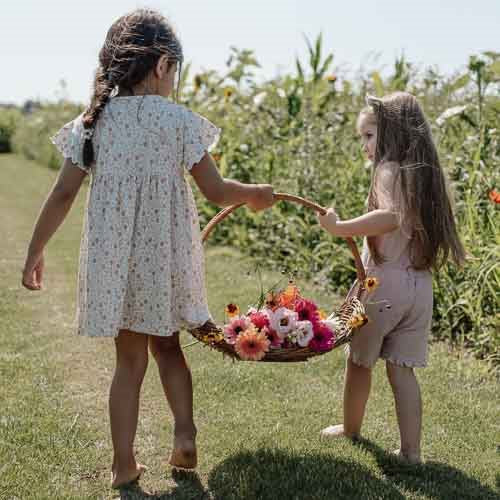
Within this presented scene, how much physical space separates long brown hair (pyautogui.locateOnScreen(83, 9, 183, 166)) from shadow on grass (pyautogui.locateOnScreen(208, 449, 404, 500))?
119cm

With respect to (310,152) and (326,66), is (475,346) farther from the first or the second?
(326,66)

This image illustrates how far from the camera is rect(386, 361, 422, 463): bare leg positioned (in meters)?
2.88

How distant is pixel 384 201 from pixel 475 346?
1837 mm

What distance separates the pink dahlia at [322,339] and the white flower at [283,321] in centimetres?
8

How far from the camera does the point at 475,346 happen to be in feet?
14.2

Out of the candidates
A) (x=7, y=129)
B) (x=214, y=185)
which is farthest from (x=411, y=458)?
(x=7, y=129)

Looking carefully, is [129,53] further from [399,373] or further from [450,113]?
[450,113]

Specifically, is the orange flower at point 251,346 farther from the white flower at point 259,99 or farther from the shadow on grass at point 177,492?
the white flower at point 259,99

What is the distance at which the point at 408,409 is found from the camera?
2.88 metres

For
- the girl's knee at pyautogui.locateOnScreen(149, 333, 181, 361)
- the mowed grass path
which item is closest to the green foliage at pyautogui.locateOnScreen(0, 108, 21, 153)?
the mowed grass path

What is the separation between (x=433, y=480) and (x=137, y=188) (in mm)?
1469

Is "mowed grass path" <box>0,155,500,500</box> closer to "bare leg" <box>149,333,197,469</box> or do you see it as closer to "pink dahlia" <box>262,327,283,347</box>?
"bare leg" <box>149,333,197,469</box>

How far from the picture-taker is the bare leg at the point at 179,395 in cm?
275

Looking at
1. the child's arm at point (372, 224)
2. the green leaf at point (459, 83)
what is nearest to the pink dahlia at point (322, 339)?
the child's arm at point (372, 224)
